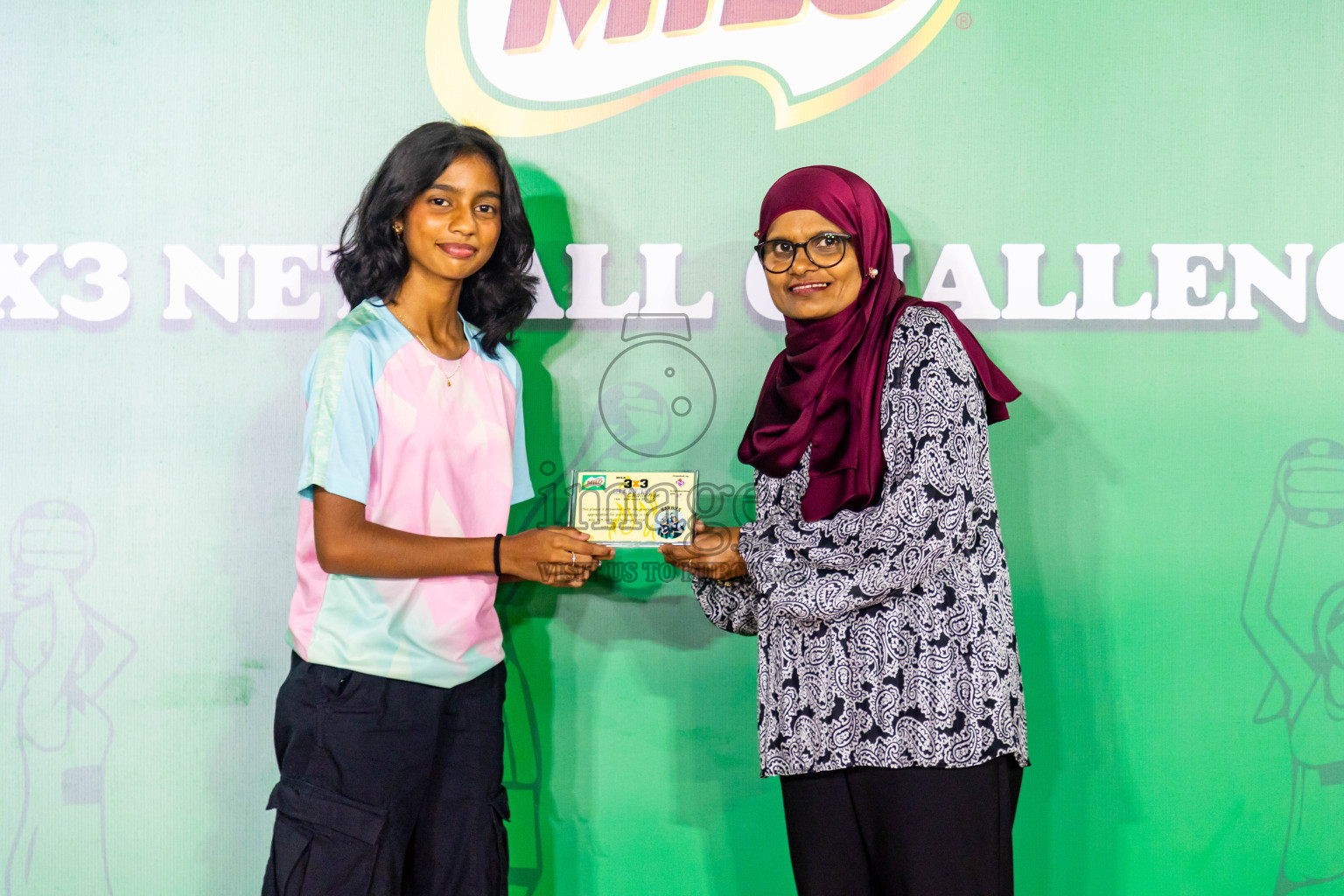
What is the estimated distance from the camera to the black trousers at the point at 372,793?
72.8 inches

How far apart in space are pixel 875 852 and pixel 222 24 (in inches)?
92.5

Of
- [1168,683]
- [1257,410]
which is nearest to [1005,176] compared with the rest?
[1257,410]

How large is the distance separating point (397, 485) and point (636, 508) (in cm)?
46

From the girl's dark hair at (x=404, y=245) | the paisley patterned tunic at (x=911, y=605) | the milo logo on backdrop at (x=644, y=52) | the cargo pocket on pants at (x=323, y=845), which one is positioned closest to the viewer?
the paisley patterned tunic at (x=911, y=605)

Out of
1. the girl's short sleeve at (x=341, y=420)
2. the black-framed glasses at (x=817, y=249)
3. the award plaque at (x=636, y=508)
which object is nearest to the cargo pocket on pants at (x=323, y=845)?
the girl's short sleeve at (x=341, y=420)

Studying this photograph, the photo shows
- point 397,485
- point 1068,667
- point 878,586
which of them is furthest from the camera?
point 1068,667

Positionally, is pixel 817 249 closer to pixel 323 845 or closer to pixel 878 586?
pixel 878 586

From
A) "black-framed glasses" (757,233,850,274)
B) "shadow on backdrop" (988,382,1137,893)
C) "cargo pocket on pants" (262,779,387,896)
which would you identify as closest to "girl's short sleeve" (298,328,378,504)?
"cargo pocket on pants" (262,779,387,896)

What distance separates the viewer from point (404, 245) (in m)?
2.02

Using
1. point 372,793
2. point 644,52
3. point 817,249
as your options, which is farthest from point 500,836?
point 644,52

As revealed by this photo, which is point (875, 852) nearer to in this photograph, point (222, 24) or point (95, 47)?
point (222, 24)

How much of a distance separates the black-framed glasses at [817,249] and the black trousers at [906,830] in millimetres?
908

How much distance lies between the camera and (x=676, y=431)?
7.96 feet

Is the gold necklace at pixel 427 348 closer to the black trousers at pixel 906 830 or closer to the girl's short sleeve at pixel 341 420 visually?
the girl's short sleeve at pixel 341 420
